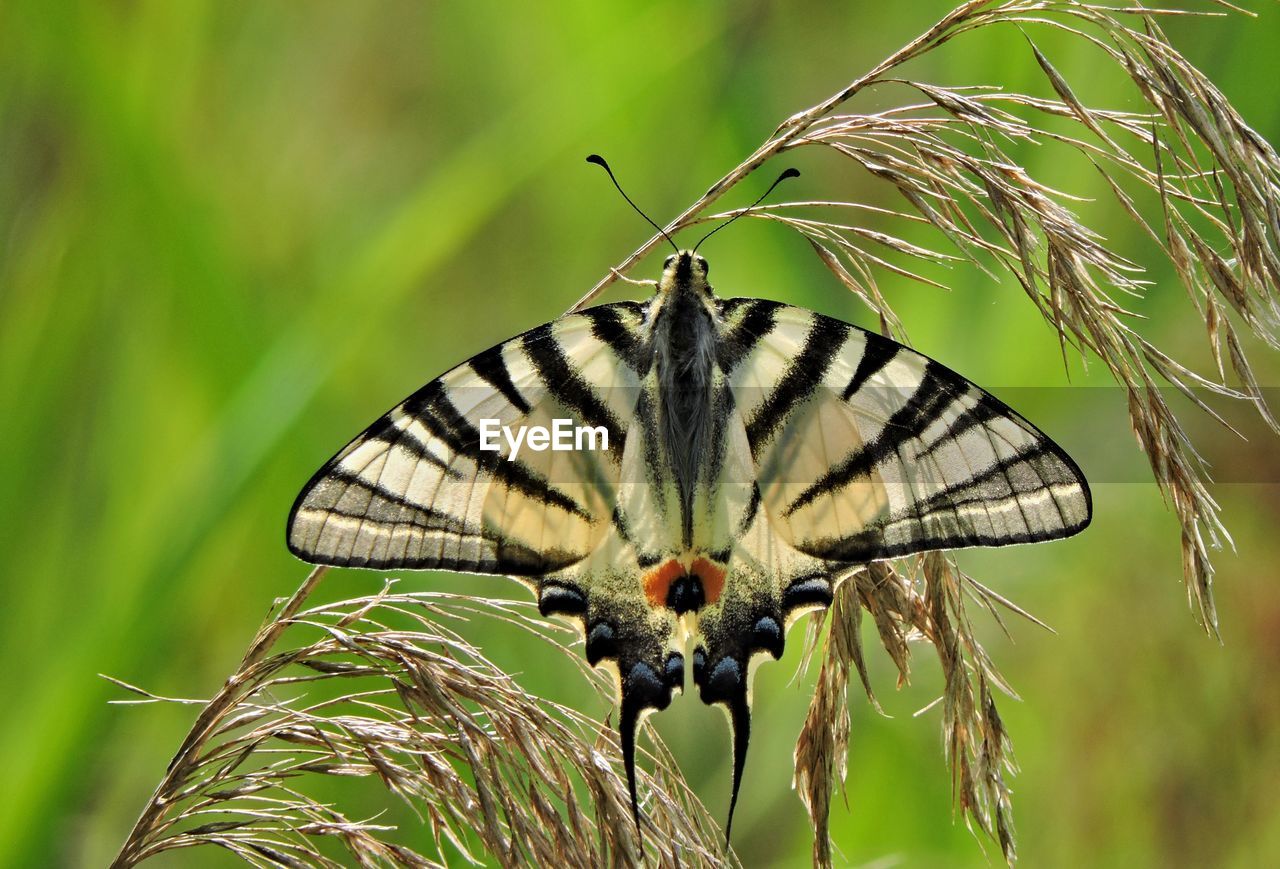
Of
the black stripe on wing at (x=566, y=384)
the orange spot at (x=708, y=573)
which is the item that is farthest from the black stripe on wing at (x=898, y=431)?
the black stripe on wing at (x=566, y=384)

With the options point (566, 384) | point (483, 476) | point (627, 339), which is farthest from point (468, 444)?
point (627, 339)

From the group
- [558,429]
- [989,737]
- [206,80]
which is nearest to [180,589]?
[558,429]

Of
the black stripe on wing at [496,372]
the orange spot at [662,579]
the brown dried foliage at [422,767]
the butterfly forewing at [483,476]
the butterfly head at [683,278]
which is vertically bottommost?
the brown dried foliage at [422,767]

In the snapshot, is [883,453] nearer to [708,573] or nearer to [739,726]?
[708,573]

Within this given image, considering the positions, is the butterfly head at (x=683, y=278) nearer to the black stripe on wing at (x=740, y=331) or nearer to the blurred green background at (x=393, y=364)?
the black stripe on wing at (x=740, y=331)

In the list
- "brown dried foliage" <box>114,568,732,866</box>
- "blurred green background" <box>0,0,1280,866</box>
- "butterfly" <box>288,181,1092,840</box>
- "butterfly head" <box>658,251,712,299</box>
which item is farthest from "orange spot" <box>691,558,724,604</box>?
"blurred green background" <box>0,0,1280,866</box>

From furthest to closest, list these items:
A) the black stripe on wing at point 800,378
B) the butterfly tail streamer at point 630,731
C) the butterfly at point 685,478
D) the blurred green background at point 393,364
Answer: the blurred green background at point 393,364, the black stripe on wing at point 800,378, the butterfly at point 685,478, the butterfly tail streamer at point 630,731

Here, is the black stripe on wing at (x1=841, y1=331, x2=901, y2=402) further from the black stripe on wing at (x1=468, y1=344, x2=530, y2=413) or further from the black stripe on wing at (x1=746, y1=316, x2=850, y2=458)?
the black stripe on wing at (x1=468, y1=344, x2=530, y2=413)
